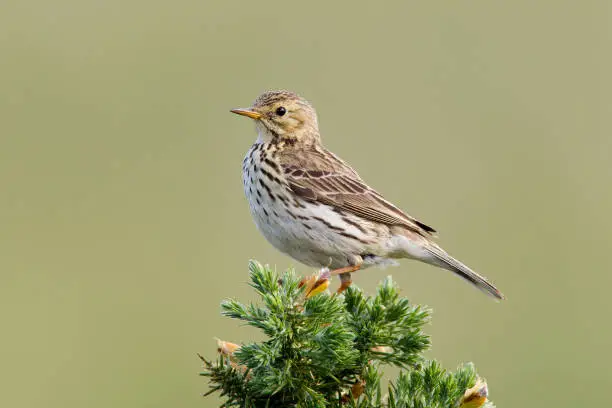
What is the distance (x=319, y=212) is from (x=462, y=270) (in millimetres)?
1066

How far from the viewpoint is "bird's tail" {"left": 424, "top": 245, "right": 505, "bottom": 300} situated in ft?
21.2

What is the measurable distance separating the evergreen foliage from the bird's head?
3.49 m

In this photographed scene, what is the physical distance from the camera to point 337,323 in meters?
3.66

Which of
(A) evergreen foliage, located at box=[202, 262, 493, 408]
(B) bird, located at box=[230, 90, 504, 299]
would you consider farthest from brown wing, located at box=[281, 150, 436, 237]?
(A) evergreen foliage, located at box=[202, 262, 493, 408]

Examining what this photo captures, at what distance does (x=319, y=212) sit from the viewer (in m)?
6.45

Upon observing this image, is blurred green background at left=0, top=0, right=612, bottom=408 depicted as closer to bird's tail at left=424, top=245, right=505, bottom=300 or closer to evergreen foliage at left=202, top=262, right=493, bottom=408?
bird's tail at left=424, top=245, right=505, bottom=300

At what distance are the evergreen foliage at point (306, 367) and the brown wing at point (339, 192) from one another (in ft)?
8.95

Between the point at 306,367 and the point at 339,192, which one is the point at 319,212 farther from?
the point at 306,367

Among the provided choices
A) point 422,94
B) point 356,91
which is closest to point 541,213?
point 422,94

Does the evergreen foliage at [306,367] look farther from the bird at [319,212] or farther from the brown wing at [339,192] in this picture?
the brown wing at [339,192]

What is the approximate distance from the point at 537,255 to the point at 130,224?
4.06m

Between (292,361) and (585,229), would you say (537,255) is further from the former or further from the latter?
(292,361)

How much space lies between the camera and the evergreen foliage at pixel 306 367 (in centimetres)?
359

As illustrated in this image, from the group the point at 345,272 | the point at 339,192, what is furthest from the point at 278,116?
the point at 345,272
